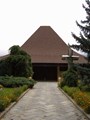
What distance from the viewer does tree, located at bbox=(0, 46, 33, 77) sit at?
45.6 metres

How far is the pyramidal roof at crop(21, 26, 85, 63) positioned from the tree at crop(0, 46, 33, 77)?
1435 cm

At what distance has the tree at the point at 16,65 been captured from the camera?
45.6 m

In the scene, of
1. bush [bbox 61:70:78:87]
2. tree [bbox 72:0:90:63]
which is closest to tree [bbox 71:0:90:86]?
tree [bbox 72:0:90:63]

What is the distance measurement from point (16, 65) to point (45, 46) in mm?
19363

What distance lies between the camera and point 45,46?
64750 mm

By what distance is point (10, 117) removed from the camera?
16.1 metres

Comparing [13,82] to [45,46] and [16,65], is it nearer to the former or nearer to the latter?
[16,65]

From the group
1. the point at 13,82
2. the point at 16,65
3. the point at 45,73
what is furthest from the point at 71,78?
the point at 45,73

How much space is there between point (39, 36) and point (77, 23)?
41828 mm

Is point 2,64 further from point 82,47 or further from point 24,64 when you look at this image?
point 82,47

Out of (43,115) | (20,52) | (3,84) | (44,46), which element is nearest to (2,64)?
(20,52)

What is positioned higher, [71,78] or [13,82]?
[71,78]

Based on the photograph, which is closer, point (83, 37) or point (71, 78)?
point (83, 37)

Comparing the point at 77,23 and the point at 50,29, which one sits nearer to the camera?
the point at 77,23
